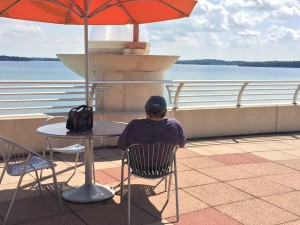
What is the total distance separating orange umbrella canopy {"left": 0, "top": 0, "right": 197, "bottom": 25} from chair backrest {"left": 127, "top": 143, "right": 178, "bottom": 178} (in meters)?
1.79

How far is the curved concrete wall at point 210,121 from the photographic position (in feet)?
21.5

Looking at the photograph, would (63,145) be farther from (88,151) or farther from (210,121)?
(210,121)

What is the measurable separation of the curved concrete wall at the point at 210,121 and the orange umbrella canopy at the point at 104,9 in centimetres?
179

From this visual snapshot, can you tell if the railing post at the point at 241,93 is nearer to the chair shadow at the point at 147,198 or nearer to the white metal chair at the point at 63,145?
the chair shadow at the point at 147,198

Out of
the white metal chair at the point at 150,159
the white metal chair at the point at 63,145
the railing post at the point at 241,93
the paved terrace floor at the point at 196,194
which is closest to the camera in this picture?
the white metal chair at the point at 150,159

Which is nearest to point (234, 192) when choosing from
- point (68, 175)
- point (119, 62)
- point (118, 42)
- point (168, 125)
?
point (168, 125)

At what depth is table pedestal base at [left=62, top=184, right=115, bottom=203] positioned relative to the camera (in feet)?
14.5

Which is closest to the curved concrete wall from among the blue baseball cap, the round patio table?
the round patio table

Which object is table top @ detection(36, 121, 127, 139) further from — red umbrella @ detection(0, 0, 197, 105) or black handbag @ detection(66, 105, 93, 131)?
red umbrella @ detection(0, 0, 197, 105)

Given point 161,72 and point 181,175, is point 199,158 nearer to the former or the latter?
point 181,175

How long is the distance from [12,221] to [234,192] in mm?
2567

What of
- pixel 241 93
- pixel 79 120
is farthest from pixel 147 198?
pixel 241 93

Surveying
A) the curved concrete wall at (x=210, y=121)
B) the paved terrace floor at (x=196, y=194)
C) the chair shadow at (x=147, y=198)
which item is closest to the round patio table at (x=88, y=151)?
the paved terrace floor at (x=196, y=194)

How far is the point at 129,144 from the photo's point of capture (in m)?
3.91
